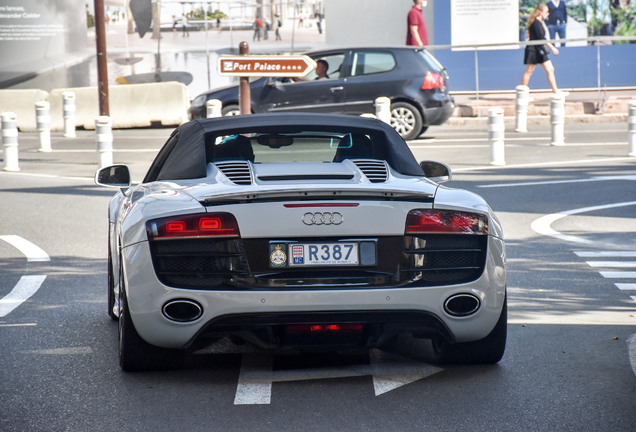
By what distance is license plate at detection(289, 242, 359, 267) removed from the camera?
4.61 meters

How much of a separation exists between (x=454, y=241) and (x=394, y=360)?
2.80 feet

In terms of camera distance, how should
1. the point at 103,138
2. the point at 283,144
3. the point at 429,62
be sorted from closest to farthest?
1. the point at 283,144
2. the point at 103,138
3. the point at 429,62

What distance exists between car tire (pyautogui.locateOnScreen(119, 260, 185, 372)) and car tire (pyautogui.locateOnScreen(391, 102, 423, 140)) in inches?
543

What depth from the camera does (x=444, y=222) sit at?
15.5ft

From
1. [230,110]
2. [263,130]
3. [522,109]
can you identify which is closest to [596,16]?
[522,109]

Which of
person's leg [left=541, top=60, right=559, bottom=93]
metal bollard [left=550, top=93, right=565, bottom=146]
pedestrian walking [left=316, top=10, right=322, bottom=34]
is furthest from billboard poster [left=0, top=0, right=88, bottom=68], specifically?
metal bollard [left=550, top=93, right=565, bottom=146]

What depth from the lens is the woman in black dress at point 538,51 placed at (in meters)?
23.1

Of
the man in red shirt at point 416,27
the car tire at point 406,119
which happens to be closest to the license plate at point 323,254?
the car tire at point 406,119

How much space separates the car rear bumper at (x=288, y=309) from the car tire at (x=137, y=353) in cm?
11

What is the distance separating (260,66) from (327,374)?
865 cm

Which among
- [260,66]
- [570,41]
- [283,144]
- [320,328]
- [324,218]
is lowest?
[320,328]

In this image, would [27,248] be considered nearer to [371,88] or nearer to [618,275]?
[618,275]

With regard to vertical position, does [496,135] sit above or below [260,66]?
below

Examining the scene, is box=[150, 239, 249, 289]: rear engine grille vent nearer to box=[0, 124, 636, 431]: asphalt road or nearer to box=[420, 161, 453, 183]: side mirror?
box=[0, 124, 636, 431]: asphalt road
